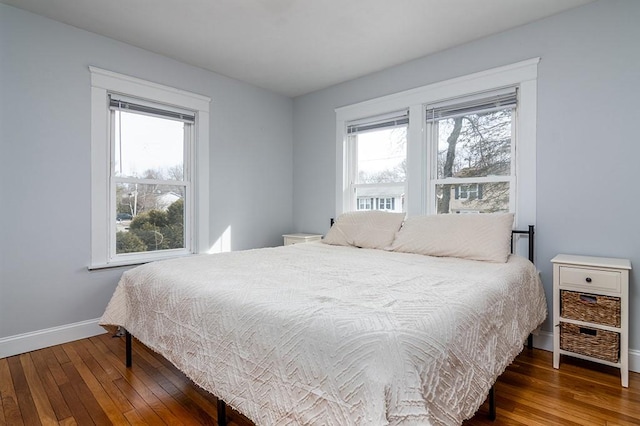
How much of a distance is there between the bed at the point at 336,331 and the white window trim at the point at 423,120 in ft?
2.83

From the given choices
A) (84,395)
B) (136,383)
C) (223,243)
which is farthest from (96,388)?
(223,243)

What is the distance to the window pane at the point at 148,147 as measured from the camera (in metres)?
3.04

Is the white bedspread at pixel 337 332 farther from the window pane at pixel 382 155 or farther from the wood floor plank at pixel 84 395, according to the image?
the window pane at pixel 382 155

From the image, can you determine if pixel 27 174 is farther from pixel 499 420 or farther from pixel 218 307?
pixel 499 420

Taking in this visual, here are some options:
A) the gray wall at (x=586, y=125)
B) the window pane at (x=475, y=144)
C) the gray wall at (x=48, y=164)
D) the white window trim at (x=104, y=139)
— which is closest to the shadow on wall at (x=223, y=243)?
the white window trim at (x=104, y=139)

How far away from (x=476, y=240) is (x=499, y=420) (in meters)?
1.12

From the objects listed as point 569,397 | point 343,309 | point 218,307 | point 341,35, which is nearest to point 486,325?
point 343,309

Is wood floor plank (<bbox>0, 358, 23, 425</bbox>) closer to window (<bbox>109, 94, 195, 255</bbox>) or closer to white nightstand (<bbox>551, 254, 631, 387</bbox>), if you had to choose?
window (<bbox>109, 94, 195, 255</bbox>)

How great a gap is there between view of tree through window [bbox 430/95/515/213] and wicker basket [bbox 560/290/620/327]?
2.95 ft

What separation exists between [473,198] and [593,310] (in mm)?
1223

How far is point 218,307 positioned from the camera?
1401mm

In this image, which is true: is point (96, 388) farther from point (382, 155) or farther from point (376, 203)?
point (382, 155)

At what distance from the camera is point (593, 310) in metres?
2.05

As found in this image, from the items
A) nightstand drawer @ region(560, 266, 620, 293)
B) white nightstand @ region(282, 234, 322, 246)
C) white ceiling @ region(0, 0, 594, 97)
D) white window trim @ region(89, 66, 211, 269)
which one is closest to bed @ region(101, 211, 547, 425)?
nightstand drawer @ region(560, 266, 620, 293)
